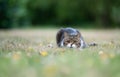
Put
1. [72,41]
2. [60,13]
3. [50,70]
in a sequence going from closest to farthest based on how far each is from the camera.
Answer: [50,70] < [72,41] < [60,13]

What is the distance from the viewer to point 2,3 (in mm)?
31453

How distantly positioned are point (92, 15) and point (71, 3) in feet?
7.24

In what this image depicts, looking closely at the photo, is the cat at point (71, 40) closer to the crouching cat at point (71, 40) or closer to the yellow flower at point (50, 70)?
the crouching cat at point (71, 40)

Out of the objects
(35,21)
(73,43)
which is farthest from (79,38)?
(35,21)

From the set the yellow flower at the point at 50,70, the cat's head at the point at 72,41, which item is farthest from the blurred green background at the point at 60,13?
the yellow flower at the point at 50,70

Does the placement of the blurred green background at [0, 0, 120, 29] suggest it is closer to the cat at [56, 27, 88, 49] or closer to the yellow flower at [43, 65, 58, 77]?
the cat at [56, 27, 88, 49]

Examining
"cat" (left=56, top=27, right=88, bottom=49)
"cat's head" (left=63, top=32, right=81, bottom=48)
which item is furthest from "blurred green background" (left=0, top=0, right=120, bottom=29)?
"cat's head" (left=63, top=32, right=81, bottom=48)

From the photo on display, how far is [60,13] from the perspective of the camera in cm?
3766

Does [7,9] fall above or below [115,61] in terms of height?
below

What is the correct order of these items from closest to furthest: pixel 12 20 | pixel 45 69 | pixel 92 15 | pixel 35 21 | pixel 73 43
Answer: pixel 45 69
pixel 73 43
pixel 12 20
pixel 92 15
pixel 35 21

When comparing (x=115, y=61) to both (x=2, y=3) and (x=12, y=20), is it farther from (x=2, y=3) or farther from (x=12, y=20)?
(x=12, y=20)

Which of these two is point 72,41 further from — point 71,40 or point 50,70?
point 50,70

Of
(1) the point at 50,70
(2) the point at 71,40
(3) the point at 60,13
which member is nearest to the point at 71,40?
(2) the point at 71,40

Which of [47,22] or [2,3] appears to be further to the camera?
[47,22]
